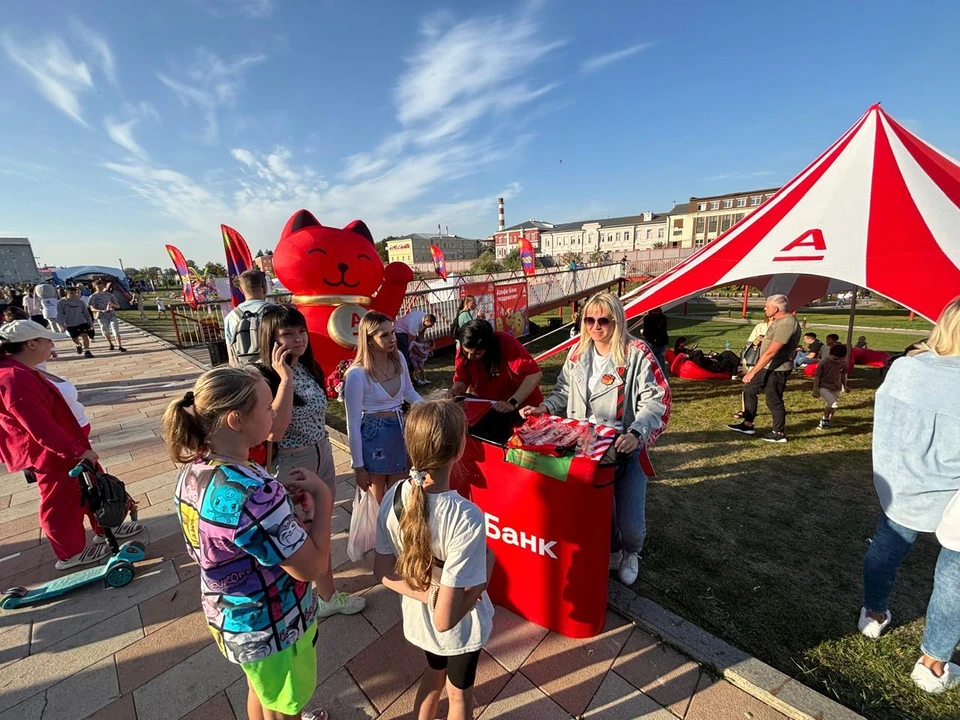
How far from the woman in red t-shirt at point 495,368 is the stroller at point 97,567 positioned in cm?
239

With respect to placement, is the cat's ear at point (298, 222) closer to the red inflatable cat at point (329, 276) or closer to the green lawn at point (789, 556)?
the red inflatable cat at point (329, 276)

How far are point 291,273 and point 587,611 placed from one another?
200 inches

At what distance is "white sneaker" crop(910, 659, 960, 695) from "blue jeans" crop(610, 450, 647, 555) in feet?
4.42

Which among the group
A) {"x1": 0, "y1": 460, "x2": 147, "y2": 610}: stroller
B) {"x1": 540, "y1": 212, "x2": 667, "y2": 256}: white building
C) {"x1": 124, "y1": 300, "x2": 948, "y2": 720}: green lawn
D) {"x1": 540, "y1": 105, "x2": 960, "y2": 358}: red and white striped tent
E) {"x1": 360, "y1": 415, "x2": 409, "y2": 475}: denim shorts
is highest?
{"x1": 540, "y1": 212, "x2": 667, "y2": 256}: white building

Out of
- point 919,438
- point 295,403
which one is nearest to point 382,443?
point 295,403

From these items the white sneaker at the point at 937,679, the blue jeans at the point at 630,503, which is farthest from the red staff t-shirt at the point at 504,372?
the white sneaker at the point at 937,679

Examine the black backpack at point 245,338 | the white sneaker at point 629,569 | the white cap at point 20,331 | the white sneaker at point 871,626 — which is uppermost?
the white cap at point 20,331

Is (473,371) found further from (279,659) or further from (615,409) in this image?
(279,659)

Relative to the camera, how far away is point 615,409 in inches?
101

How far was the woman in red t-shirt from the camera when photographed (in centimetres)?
301

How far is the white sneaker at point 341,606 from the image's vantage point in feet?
8.24

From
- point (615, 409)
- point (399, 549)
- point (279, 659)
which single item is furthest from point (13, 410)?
point (615, 409)

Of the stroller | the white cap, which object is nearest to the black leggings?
the stroller

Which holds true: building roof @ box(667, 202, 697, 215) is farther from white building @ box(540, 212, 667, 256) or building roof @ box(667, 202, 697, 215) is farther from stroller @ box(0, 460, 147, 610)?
stroller @ box(0, 460, 147, 610)
